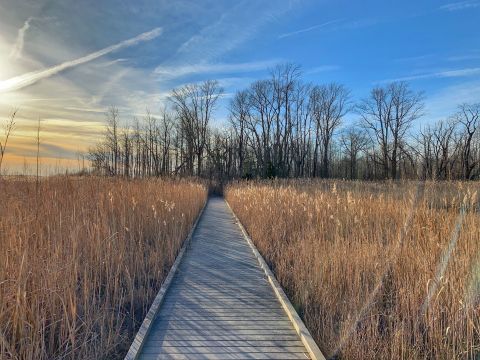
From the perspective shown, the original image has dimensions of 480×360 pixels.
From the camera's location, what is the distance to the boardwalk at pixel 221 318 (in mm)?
2895

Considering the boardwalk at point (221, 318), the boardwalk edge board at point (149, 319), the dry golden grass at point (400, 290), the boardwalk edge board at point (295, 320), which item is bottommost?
the boardwalk at point (221, 318)

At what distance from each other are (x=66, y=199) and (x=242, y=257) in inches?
128

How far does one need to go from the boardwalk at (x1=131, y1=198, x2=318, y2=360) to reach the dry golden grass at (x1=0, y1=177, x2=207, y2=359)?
316 mm

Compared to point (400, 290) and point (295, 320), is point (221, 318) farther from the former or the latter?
point (400, 290)

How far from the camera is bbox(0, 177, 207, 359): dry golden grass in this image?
→ 267cm

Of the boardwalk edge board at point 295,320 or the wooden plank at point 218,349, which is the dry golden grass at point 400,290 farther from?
the wooden plank at point 218,349

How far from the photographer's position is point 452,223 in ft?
14.9

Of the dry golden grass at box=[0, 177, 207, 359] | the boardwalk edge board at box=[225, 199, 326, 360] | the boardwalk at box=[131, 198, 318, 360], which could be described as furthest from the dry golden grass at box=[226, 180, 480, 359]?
the dry golden grass at box=[0, 177, 207, 359]

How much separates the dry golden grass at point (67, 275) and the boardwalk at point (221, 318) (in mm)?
316

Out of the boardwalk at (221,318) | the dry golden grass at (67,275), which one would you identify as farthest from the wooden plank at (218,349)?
the dry golden grass at (67,275)

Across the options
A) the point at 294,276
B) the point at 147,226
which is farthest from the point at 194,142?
the point at 294,276

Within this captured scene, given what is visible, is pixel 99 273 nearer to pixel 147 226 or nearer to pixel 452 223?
pixel 147 226

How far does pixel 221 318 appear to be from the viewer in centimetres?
356

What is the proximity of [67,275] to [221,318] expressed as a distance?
1.64 metres
